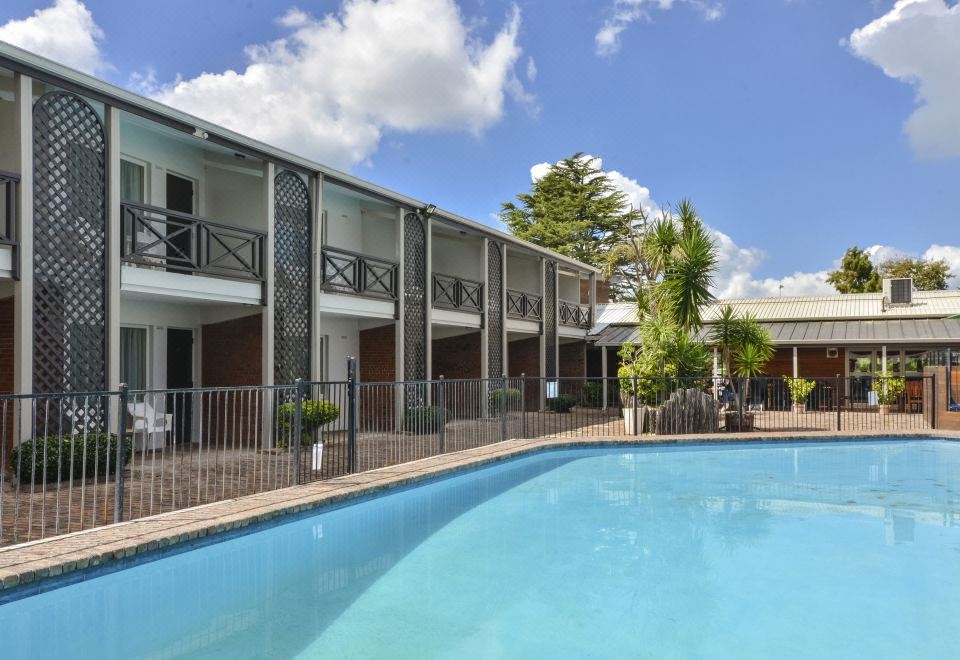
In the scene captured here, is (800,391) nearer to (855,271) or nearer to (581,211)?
(581,211)

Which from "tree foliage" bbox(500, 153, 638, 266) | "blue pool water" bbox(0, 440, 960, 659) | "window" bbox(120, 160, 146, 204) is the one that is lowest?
"blue pool water" bbox(0, 440, 960, 659)

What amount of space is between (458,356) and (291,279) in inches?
328

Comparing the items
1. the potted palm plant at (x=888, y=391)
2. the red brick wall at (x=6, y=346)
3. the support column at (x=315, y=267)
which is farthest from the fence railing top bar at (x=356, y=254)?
the potted palm plant at (x=888, y=391)

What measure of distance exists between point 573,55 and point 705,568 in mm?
19090

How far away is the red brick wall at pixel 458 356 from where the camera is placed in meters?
21.1

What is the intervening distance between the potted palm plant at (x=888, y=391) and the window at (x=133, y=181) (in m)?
20.3

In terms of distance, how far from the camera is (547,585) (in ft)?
21.6

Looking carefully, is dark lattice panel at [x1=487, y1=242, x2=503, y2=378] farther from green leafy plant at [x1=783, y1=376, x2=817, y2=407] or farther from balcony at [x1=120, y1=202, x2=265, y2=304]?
green leafy plant at [x1=783, y1=376, x2=817, y2=407]

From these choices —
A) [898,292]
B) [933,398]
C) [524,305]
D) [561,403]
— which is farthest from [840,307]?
[524,305]

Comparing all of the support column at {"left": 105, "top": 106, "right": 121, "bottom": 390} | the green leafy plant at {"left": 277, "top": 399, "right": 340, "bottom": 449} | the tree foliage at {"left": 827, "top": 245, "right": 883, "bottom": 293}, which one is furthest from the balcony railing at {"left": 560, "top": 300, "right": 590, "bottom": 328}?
the tree foliage at {"left": 827, "top": 245, "right": 883, "bottom": 293}

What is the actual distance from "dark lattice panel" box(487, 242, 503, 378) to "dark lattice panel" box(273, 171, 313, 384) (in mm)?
7746

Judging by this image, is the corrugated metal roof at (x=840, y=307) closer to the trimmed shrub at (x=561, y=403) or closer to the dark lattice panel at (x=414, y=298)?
the trimmed shrub at (x=561, y=403)

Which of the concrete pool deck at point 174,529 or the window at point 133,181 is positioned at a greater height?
the window at point 133,181

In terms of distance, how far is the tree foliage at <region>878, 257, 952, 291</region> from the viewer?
43125 millimetres
